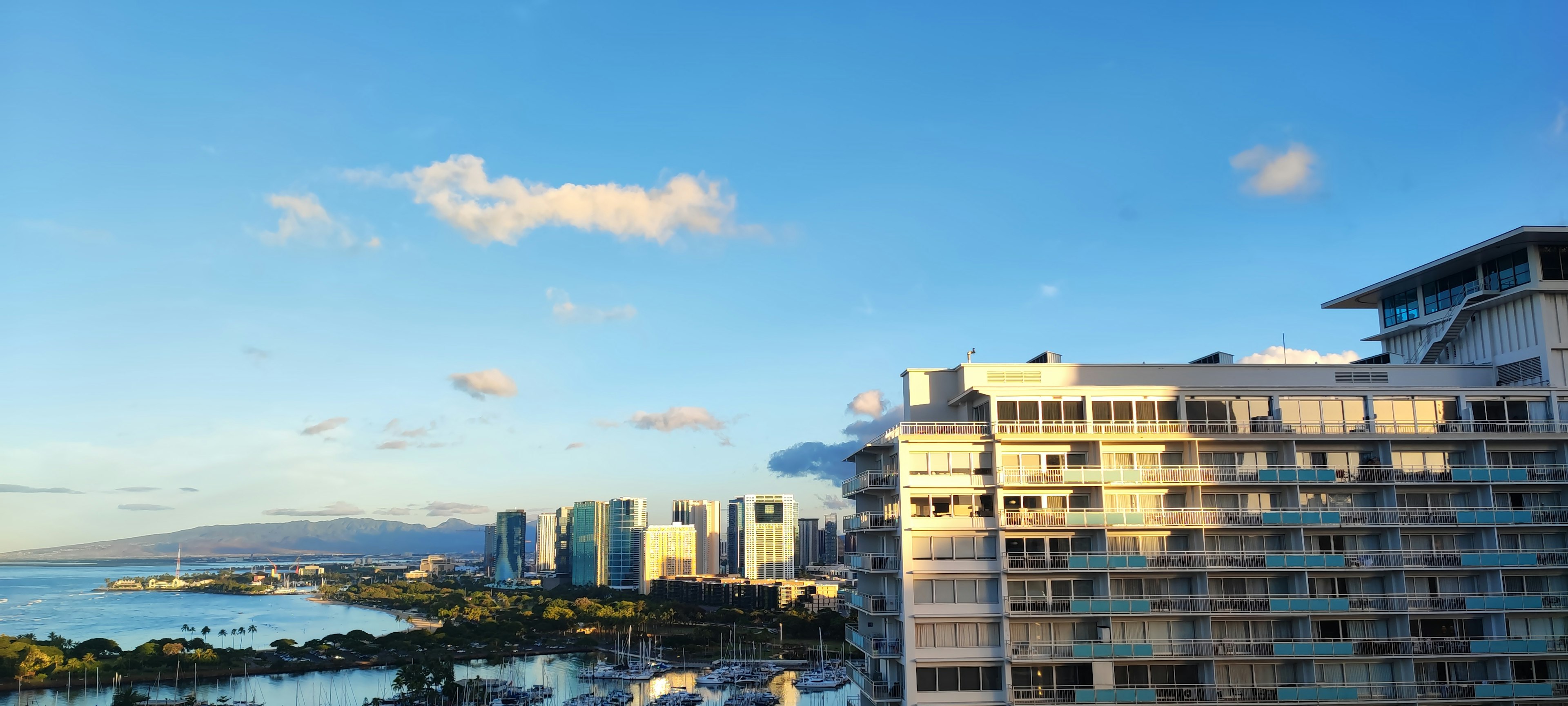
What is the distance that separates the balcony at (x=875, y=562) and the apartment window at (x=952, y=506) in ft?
6.82

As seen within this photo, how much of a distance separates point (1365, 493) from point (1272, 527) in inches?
153

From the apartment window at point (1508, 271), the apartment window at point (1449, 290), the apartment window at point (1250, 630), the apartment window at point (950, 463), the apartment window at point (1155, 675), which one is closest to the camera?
the apartment window at point (1155, 675)

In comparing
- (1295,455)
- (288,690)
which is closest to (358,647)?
(288,690)

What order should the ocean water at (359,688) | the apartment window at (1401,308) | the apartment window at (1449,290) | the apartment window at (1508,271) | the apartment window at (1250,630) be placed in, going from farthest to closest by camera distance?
1. the ocean water at (359,688)
2. the apartment window at (1401,308)
3. the apartment window at (1449,290)
4. the apartment window at (1508,271)
5. the apartment window at (1250,630)

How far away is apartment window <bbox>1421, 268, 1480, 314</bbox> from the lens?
35.8 metres

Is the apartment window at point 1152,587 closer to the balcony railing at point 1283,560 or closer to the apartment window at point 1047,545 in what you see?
the balcony railing at point 1283,560

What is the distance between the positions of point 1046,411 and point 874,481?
6350mm

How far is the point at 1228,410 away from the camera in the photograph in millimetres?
31797

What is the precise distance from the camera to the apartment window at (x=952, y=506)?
30594 millimetres

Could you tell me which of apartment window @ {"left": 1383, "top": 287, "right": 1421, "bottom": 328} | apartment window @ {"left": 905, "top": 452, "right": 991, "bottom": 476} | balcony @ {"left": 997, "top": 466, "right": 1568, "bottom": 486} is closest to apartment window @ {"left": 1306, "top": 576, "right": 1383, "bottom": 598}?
balcony @ {"left": 997, "top": 466, "right": 1568, "bottom": 486}

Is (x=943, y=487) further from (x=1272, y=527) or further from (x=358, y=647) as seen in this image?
(x=358, y=647)

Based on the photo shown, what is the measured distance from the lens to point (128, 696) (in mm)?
70500

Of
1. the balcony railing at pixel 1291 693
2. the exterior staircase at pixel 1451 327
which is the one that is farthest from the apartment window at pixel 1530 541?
the exterior staircase at pixel 1451 327

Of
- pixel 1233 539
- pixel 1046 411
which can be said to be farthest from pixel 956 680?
pixel 1233 539
